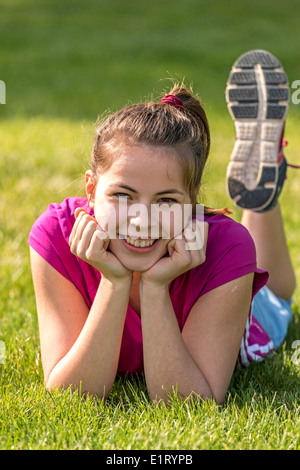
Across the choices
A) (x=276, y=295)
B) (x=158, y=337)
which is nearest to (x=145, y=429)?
(x=158, y=337)

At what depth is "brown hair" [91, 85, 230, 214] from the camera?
252 centimetres

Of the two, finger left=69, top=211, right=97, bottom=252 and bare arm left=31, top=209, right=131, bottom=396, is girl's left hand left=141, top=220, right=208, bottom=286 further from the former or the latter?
finger left=69, top=211, right=97, bottom=252

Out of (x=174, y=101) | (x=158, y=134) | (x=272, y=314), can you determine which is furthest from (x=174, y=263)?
(x=272, y=314)

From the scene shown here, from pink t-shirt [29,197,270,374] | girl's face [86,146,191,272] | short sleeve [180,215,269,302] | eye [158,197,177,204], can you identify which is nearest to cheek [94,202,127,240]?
girl's face [86,146,191,272]

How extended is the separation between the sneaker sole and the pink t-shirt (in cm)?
75

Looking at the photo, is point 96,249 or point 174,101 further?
point 174,101

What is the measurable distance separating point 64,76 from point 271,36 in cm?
627

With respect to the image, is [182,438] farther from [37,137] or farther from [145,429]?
[37,137]

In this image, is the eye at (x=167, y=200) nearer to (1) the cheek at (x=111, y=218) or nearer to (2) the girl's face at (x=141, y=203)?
(2) the girl's face at (x=141, y=203)

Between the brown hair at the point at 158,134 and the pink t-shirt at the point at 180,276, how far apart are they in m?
0.20

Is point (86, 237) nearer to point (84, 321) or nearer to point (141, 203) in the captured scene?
point (141, 203)

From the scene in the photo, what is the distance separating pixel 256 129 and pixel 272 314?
98cm

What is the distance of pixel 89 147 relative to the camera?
3641mm

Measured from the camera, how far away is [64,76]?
11.6 m
